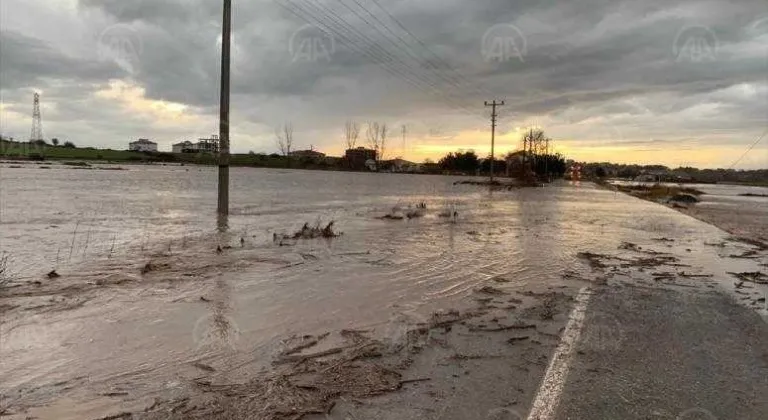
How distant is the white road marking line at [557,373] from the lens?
472 centimetres

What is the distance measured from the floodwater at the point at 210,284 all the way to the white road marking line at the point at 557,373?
191 centimetres

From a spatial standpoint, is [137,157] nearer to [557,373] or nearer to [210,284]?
[210,284]

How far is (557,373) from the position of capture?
5605mm

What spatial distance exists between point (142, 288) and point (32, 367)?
152 inches

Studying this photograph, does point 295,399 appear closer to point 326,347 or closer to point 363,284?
point 326,347

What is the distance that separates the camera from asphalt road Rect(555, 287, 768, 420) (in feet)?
15.9

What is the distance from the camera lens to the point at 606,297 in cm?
945

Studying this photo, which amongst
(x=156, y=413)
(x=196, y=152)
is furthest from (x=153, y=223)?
(x=196, y=152)
